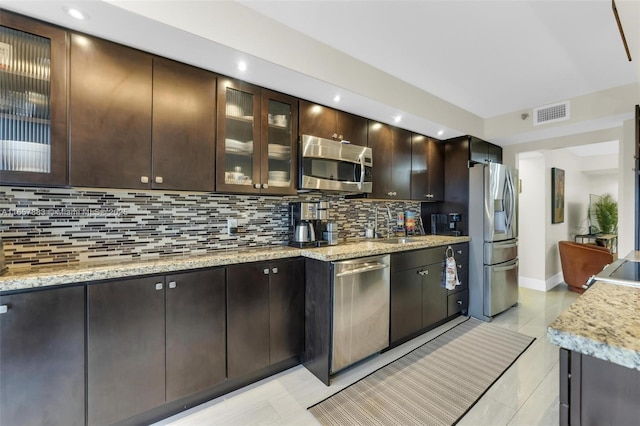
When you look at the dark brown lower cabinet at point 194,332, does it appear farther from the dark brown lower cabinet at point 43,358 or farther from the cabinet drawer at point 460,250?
the cabinet drawer at point 460,250

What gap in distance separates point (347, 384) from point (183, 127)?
2.23 metres

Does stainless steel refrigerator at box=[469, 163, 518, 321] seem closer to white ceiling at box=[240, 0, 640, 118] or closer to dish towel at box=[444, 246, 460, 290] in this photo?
dish towel at box=[444, 246, 460, 290]

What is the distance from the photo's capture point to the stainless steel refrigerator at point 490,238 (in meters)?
3.36

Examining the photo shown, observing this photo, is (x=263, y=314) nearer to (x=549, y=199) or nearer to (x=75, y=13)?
(x=75, y=13)

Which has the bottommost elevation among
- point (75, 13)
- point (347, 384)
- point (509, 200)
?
point (347, 384)

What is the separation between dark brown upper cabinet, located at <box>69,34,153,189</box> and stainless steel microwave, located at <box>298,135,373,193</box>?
1.20 m

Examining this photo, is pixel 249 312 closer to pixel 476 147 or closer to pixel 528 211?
pixel 476 147

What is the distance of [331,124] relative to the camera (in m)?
2.71

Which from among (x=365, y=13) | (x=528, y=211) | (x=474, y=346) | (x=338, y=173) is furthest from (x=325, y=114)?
(x=528, y=211)

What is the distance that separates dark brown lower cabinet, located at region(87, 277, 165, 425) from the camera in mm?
1516

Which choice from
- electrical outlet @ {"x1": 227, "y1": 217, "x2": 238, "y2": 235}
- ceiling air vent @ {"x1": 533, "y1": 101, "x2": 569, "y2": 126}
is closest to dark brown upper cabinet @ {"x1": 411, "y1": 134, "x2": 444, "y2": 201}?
ceiling air vent @ {"x1": 533, "y1": 101, "x2": 569, "y2": 126}

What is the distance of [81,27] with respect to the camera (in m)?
1.56

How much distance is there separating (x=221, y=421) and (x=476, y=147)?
4.06m

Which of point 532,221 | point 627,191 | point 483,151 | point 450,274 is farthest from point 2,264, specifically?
point 532,221
